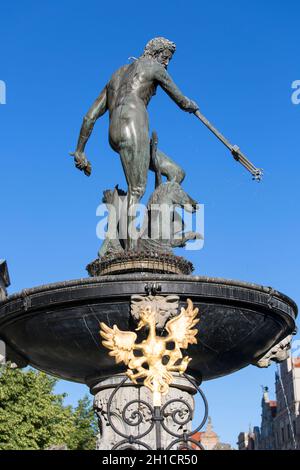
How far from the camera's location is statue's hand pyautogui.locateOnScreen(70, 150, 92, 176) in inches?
381

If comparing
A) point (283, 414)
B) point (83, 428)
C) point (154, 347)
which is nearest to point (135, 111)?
point (154, 347)

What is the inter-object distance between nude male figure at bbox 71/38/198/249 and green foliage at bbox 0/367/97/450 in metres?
21.1

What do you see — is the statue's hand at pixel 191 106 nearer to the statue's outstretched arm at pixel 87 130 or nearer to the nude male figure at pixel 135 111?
the nude male figure at pixel 135 111

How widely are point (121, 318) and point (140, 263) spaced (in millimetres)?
920

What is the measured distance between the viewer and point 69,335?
7.58 m

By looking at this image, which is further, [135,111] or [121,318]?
[135,111]

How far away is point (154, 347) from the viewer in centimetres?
617

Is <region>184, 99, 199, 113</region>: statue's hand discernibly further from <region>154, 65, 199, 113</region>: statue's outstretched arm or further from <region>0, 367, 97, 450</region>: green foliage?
<region>0, 367, 97, 450</region>: green foliage

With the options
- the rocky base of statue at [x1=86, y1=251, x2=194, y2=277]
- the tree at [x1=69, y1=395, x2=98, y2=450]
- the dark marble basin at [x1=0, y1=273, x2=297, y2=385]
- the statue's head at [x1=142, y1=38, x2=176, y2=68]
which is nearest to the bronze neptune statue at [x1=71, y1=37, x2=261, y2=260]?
the statue's head at [x1=142, y1=38, x2=176, y2=68]

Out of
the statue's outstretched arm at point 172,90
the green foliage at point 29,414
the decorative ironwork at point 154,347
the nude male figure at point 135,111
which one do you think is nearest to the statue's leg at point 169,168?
the nude male figure at point 135,111

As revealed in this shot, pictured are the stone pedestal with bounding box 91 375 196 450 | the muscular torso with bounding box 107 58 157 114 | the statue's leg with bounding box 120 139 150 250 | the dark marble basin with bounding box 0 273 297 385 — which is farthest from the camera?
the muscular torso with bounding box 107 58 157 114

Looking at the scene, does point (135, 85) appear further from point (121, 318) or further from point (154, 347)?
point (154, 347)

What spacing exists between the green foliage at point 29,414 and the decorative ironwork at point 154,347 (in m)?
23.6

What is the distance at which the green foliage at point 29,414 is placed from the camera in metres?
29.9
